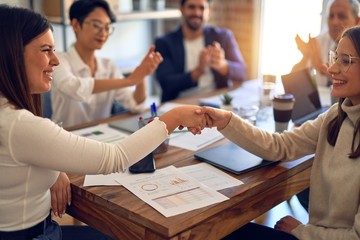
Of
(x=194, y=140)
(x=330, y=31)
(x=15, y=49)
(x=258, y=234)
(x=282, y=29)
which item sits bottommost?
(x=258, y=234)

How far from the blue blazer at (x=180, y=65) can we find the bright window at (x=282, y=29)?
2.75 feet

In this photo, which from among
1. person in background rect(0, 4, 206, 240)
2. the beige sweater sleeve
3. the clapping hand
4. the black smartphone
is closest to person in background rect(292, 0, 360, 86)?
the clapping hand

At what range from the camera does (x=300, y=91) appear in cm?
210

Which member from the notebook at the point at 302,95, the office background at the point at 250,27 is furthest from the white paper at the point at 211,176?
the office background at the point at 250,27

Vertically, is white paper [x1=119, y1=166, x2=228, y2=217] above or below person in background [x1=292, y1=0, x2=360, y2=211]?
below

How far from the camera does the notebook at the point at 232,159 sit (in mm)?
1517

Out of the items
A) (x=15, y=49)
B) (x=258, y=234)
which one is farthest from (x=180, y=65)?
(x=15, y=49)

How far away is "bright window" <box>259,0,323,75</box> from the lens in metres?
3.89

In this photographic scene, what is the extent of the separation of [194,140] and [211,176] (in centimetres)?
38

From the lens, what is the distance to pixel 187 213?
1210 mm

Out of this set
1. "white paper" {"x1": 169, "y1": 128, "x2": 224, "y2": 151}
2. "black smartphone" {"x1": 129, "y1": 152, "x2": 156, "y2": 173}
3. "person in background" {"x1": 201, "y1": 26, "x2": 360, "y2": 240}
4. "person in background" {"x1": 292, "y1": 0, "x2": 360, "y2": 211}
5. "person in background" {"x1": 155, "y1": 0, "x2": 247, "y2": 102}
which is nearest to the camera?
"person in background" {"x1": 201, "y1": 26, "x2": 360, "y2": 240}

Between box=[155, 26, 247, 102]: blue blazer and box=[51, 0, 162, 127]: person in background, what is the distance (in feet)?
2.15

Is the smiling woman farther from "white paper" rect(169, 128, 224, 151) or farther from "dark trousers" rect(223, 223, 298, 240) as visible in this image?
"dark trousers" rect(223, 223, 298, 240)

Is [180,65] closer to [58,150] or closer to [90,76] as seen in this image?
[90,76]
